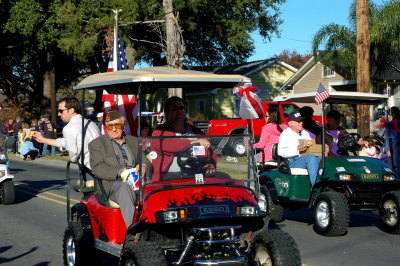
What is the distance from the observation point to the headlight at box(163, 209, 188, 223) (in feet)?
16.6

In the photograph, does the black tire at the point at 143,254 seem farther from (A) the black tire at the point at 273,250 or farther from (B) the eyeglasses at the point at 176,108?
(B) the eyeglasses at the point at 176,108

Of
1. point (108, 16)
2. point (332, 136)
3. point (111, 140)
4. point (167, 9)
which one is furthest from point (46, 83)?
point (111, 140)

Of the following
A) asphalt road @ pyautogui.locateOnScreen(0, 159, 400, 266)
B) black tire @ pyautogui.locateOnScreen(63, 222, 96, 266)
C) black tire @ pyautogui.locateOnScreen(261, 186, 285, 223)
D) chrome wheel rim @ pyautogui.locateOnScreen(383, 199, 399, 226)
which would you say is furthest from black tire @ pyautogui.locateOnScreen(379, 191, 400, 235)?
black tire @ pyautogui.locateOnScreen(63, 222, 96, 266)

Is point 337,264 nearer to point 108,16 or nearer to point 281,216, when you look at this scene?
point 281,216

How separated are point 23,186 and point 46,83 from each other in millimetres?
28473

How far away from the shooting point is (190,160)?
575 cm

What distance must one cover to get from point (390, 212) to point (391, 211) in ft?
0.08

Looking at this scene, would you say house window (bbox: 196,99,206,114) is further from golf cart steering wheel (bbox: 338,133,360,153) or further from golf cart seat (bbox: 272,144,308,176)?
golf cart steering wheel (bbox: 338,133,360,153)

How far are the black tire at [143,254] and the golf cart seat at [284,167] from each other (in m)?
4.95

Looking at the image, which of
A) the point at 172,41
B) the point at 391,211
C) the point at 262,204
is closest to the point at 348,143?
the point at 391,211

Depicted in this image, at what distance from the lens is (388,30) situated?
24609 millimetres

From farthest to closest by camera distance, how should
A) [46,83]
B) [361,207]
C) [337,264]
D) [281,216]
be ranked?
[46,83] < [281,216] < [361,207] < [337,264]

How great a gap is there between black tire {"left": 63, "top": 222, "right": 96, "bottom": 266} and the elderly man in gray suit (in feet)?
2.01

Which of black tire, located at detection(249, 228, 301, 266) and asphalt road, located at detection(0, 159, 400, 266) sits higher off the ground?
black tire, located at detection(249, 228, 301, 266)
